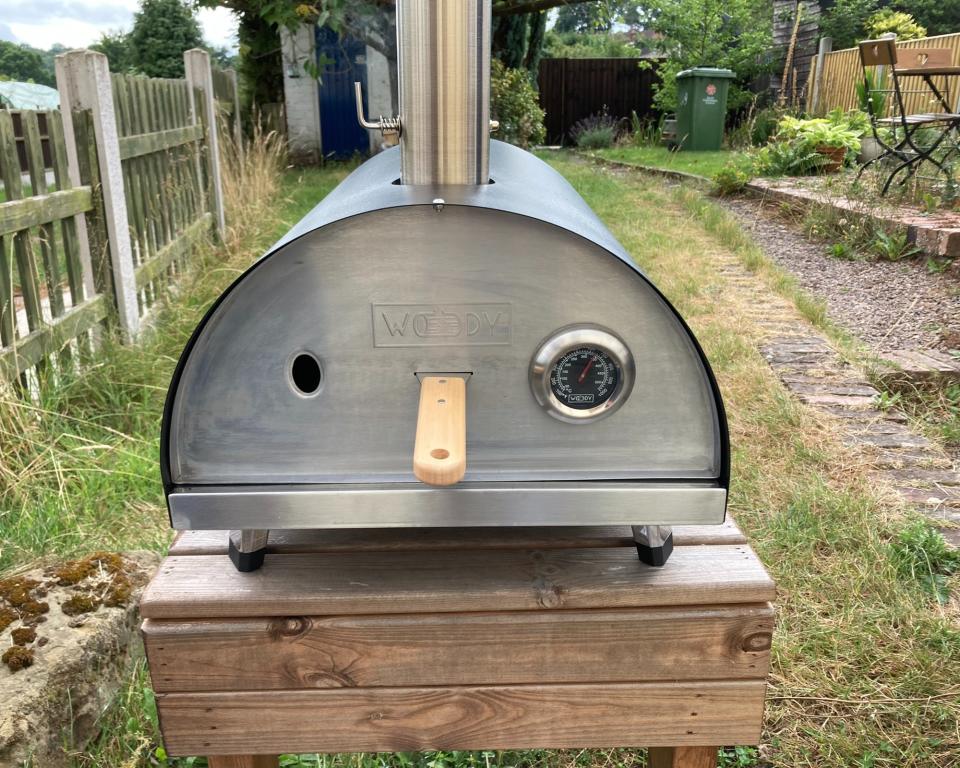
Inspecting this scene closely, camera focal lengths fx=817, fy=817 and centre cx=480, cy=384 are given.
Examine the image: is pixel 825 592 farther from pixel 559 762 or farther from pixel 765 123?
pixel 765 123

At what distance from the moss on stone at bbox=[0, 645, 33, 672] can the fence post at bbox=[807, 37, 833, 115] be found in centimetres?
1491

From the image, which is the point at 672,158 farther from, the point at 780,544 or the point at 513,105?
the point at 780,544

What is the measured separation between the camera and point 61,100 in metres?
3.74

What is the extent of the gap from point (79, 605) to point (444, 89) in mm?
1508

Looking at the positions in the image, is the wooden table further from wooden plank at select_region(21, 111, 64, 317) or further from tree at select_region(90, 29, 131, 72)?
tree at select_region(90, 29, 131, 72)

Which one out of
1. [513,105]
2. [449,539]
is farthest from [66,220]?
[513,105]

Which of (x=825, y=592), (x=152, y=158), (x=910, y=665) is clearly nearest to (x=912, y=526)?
(x=825, y=592)

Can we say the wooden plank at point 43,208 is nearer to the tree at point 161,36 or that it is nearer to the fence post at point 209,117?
the fence post at point 209,117

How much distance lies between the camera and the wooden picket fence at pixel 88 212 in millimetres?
3123

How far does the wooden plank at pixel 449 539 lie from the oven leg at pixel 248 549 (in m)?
0.06

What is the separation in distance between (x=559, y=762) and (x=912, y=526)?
1.38 metres

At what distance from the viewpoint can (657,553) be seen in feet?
4.52

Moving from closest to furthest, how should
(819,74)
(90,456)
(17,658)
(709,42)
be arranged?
(17,658)
(90,456)
(819,74)
(709,42)

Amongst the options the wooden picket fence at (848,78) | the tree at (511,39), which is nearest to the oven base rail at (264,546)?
the tree at (511,39)
